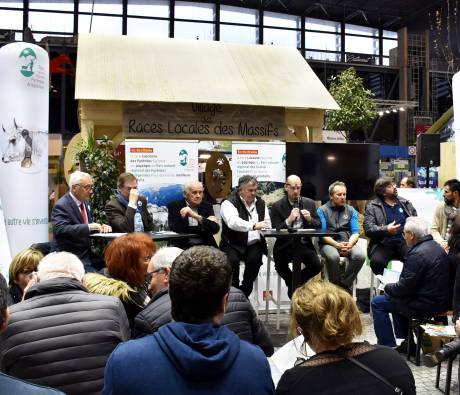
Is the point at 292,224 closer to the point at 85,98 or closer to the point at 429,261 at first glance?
the point at 429,261

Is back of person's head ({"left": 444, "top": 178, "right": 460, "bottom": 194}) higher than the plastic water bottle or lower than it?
higher

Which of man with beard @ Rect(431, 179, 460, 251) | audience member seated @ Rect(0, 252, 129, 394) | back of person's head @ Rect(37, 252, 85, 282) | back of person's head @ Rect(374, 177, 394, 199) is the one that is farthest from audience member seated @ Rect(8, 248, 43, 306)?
man with beard @ Rect(431, 179, 460, 251)

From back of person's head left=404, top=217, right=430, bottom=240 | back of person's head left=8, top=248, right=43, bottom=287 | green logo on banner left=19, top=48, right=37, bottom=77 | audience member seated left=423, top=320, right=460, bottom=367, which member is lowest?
audience member seated left=423, top=320, right=460, bottom=367

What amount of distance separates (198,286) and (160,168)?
4850mm

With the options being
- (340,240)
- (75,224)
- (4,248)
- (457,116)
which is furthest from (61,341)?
(457,116)

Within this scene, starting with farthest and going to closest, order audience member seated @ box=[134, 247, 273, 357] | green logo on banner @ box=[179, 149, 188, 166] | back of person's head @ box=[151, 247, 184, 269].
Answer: green logo on banner @ box=[179, 149, 188, 166] → back of person's head @ box=[151, 247, 184, 269] → audience member seated @ box=[134, 247, 273, 357]

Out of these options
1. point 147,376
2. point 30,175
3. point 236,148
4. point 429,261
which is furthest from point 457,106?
point 147,376

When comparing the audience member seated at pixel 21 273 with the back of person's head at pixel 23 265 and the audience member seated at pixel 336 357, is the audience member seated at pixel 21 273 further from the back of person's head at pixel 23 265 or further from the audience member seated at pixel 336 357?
the audience member seated at pixel 336 357

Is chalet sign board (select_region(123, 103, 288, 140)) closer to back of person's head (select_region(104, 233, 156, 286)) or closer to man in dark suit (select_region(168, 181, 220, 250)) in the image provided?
man in dark suit (select_region(168, 181, 220, 250))

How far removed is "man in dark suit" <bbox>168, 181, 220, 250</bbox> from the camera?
504 cm

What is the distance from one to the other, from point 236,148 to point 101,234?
256 cm

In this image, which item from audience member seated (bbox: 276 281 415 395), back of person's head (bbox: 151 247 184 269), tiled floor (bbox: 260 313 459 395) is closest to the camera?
audience member seated (bbox: 276 281 415 395)

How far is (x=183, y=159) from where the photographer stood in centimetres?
631

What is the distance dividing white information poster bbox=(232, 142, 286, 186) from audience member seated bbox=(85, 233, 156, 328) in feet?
11.8
